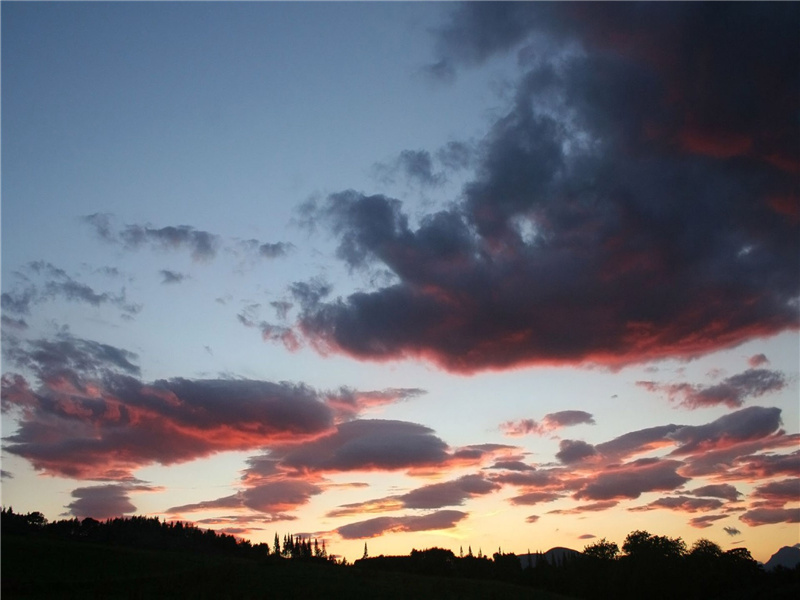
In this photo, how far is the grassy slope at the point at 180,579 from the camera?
3063 inches

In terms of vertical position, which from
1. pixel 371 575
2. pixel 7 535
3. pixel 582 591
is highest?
pixel 7 535

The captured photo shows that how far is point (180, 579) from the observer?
86562 millimetres

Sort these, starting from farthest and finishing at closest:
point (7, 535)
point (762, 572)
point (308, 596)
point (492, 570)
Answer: point (492, 570)
point (762, 572)
point (7, 535)
point (308, 596)

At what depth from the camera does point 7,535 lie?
368ft

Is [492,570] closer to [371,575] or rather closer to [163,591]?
[371,575]

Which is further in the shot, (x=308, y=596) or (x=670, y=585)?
(x=670, y=585)

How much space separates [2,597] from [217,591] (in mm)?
22821

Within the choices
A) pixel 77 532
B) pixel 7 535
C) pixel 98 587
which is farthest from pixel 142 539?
pixel 98 587

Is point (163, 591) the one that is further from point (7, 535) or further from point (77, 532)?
point (77, 532)

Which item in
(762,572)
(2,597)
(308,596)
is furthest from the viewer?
(762,572)

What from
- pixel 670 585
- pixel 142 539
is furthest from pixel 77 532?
pixel 670 585

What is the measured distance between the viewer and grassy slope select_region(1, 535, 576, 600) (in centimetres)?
7781

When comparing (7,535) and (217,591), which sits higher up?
(7,535)

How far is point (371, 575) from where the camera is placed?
325ft
